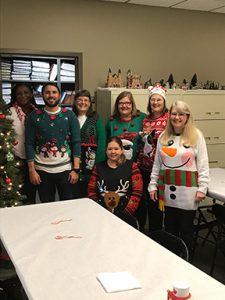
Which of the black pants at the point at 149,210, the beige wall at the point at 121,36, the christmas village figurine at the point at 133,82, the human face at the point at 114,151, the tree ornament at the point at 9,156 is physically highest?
the beige wall at the point at 121,36

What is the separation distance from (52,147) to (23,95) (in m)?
0.68

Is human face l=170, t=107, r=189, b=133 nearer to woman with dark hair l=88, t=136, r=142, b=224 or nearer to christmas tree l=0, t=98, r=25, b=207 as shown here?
woman with dark hair l=88, t=136, r=142, b=224

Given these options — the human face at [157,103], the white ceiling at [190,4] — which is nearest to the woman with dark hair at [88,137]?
the human face at [157,103]

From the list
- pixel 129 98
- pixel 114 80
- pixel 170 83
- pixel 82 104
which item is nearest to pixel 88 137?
pixel 82 104

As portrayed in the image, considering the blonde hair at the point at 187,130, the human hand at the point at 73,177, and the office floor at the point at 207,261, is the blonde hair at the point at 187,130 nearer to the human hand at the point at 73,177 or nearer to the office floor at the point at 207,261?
the human hand at the point at 73,177

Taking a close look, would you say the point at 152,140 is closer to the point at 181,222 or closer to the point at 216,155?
the point at 181,222

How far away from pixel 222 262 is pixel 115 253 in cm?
195

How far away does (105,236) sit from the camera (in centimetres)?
202

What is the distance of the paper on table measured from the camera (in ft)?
4.79

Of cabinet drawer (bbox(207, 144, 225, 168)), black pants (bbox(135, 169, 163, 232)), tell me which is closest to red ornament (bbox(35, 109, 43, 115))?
black pants (bbox(135, 169, 163, 232))

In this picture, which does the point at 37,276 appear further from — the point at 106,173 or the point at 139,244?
the point at 106,173

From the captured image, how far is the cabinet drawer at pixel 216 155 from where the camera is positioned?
489 cm

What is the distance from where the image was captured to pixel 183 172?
9.25 feet

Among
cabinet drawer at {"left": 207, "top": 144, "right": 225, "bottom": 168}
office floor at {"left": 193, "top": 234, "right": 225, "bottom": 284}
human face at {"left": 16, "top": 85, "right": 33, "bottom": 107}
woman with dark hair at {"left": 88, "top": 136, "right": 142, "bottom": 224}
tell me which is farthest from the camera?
cabinet drawer at {"left": 207, "top": 144, "right": 225, "bottom": 168}
